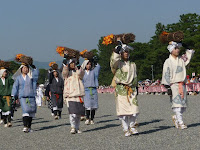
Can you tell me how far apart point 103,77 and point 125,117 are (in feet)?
341

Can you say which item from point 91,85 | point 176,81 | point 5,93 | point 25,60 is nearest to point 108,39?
point 176,81

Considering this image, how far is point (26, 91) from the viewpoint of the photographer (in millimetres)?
11805

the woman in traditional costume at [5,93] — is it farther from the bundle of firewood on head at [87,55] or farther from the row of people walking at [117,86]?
the bundle of firewood on head at [87,55]

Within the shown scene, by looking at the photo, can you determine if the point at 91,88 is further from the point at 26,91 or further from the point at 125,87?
the point at 125,87

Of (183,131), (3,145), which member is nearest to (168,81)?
(183,131)

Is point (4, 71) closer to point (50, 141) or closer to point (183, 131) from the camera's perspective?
point (50, 141)

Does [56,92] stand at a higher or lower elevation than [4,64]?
lower

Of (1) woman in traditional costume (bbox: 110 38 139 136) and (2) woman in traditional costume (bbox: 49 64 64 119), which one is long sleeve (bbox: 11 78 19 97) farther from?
(2) woman in traditional costume (bbox: 49 64 64 119)

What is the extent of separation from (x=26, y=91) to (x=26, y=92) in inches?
1.1

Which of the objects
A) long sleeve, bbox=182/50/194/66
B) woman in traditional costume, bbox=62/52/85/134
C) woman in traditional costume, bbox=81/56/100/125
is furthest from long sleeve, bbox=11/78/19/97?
long sleeve, bbox=182/50/194/66

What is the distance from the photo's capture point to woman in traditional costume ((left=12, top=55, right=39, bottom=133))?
11.8 meters

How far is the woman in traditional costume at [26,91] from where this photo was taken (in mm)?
11758

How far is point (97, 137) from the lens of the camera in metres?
9.45

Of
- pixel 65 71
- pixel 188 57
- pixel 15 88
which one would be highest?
pixel 188 57
